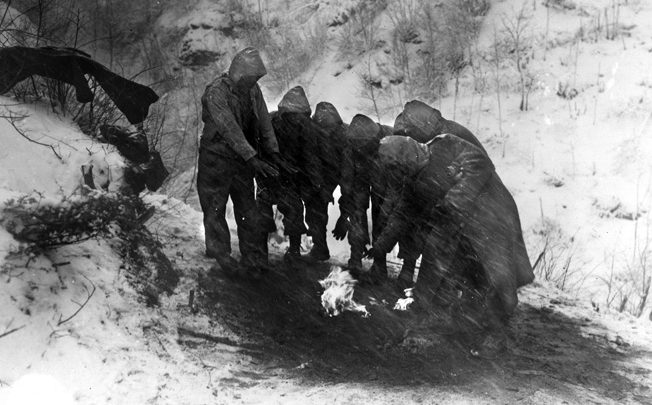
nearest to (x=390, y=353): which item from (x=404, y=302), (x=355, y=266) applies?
(x=404, y=302)

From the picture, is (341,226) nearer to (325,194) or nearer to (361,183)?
(325,194)

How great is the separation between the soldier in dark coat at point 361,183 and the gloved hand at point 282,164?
0.50 m

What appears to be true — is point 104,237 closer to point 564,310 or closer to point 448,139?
point 448,139

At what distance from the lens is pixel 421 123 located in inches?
233

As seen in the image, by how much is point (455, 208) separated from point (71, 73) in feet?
12.6

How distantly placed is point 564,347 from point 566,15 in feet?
26.3

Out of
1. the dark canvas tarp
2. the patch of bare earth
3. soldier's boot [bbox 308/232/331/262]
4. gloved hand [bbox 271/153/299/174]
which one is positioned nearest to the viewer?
the patch of bare earth

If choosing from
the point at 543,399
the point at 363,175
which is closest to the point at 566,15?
the point at 363,175

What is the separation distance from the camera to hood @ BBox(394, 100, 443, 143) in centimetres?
591

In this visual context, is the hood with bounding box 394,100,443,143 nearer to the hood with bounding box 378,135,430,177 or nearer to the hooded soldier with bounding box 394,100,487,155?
the hooded soldier with bounding box 394,100,487,155

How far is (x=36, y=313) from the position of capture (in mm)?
4238

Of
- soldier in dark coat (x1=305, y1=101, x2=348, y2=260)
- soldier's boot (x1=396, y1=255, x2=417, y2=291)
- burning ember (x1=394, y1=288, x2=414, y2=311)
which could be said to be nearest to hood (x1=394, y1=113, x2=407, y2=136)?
soldier in dark coat (x1=305, y1=101, x2=348, y2=260)

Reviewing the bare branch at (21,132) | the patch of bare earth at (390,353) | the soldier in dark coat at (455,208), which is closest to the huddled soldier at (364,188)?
the soldier in dark coat at (455,208)

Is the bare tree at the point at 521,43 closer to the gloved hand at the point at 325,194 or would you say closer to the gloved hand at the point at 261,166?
the gloved hand at the point at 325,194
